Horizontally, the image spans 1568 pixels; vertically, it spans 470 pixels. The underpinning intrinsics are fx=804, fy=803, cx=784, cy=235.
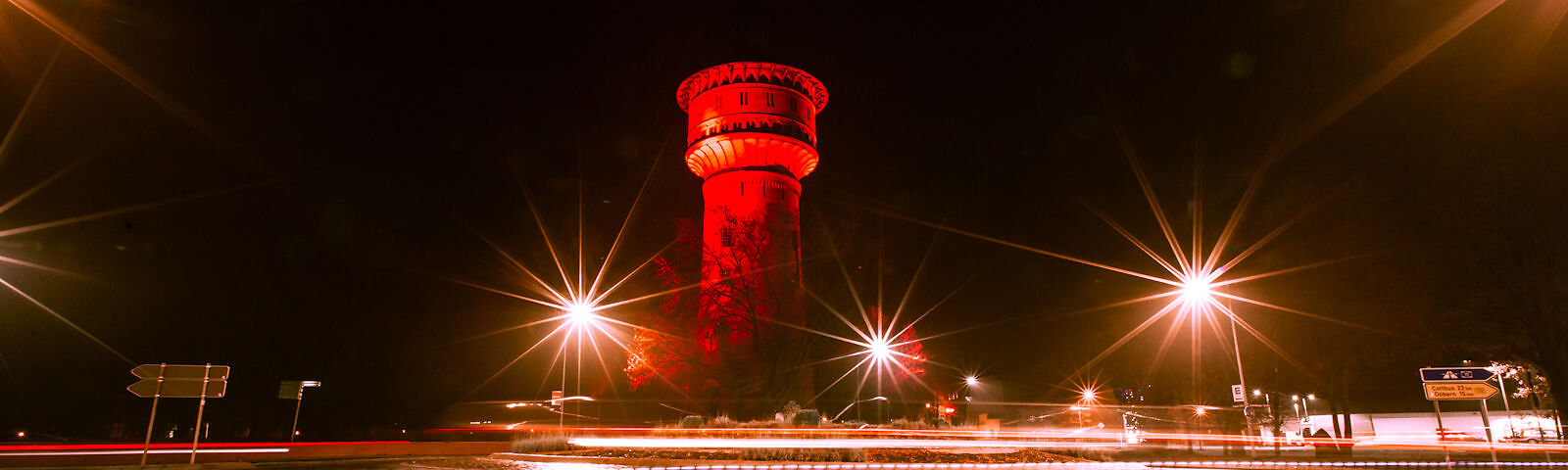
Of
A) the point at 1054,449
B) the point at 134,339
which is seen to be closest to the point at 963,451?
the point at 1054,449

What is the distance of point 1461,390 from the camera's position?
16.6m

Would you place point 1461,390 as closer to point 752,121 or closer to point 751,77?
point 752,121

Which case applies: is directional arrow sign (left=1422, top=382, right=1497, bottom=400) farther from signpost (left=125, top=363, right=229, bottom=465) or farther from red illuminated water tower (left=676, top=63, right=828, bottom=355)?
signpost (left=125, top=363, right=229, bottom=465)

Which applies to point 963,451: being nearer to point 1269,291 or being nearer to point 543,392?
point 1269,291

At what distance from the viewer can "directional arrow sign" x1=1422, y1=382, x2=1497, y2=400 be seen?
645 inches

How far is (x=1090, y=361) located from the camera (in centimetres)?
4594

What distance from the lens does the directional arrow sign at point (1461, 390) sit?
1638 cm

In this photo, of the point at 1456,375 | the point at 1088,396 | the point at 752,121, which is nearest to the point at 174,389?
the point at 1456,375

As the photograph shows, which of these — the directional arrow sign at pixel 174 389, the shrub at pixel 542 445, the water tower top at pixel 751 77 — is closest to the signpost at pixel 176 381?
the directional arrow sign at pixel 174 389

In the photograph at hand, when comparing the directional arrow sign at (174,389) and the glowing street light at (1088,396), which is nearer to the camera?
the directional arrow sign at (174,389)

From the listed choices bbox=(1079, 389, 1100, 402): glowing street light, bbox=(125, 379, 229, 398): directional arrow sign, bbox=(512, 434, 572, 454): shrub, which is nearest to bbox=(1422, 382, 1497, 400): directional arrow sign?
bbox=(512, 434, 572, 454): shrub

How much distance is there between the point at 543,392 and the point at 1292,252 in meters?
33.1

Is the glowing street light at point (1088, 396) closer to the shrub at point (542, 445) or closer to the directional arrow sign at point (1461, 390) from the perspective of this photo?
the directional arrow sign at point (1461, 390)

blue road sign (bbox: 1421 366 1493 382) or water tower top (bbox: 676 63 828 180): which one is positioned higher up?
water tower top (bbox: 676 63 828 180)
